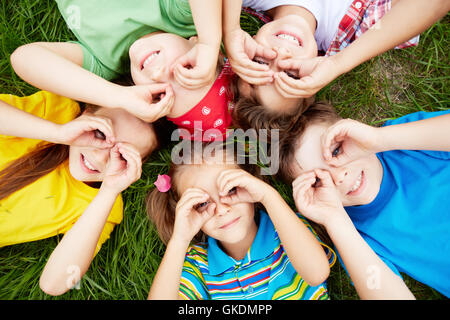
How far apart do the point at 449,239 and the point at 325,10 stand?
1312mm

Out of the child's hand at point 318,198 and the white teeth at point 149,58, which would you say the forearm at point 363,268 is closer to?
the child's hand at point 318,198

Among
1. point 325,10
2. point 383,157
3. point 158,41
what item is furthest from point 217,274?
point 325,10

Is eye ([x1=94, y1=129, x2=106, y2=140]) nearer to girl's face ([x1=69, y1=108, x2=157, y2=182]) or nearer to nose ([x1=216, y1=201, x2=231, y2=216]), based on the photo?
girl's face ([x1=69, y1=108, x2=157, y2=182])

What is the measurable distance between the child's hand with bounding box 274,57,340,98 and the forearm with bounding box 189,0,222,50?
31cm

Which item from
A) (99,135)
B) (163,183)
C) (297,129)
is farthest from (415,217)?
(99,135)

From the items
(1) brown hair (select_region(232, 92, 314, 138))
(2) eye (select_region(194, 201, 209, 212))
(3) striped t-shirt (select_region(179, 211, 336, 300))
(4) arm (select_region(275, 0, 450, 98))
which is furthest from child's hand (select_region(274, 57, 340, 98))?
(3) striped t-shirt (select_region(179, 211, 336, 300))

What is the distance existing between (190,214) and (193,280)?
40 cm

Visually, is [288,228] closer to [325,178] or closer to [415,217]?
[325,178]

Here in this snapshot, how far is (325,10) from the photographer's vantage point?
1840mm

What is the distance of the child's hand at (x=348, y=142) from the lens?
1466mm

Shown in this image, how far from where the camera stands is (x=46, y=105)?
1886 mm

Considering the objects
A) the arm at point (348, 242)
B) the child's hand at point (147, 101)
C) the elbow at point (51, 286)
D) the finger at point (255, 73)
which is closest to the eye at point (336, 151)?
the arm at point (348, 242)
